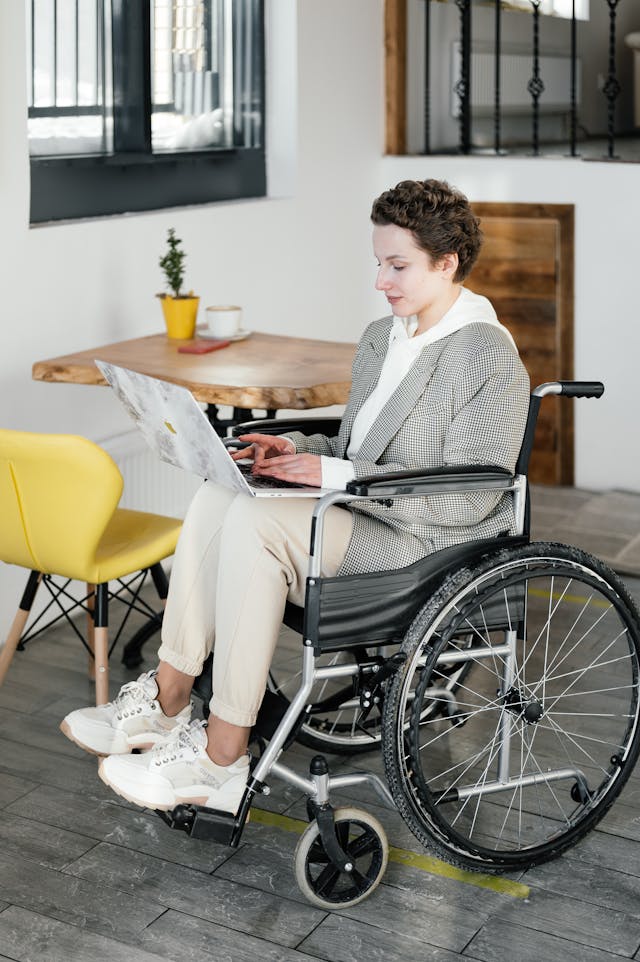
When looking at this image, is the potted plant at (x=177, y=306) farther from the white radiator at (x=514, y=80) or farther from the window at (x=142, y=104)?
the white radiator at (x=514, y=80)

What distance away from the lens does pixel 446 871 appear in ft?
7.26

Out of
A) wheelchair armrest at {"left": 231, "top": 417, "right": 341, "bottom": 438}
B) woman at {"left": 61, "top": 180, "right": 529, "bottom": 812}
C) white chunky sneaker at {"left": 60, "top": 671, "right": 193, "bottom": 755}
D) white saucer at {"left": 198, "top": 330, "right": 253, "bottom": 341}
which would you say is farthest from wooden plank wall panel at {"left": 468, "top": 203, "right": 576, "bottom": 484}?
white chunky sneaker at {"left": 60, "top": 671, "right": 193, "bottom": 755}

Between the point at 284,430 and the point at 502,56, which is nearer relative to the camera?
the point at 284,430

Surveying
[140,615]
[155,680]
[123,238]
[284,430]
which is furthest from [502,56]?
[155,680]

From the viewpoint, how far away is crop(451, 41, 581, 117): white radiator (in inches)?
224

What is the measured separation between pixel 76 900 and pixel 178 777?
0.26 m

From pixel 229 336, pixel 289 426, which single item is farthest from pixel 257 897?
pixel 229 336

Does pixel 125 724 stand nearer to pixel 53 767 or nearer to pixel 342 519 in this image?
pixel 53 767

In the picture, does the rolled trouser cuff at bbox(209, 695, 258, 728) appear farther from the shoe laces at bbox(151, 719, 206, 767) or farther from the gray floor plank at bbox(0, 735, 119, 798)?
the gray floor plank at bbox(0, 735, 119, 798)

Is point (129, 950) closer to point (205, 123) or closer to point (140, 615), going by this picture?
point (140, 615)

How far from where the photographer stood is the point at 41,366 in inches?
116

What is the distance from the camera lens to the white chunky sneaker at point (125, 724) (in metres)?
2.25

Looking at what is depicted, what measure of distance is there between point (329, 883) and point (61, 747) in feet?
2.64

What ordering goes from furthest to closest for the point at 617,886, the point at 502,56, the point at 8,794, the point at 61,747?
the point at 502,56
the point at 61,747
the point at 8,794
the point at 617,886
